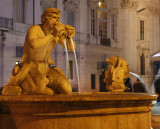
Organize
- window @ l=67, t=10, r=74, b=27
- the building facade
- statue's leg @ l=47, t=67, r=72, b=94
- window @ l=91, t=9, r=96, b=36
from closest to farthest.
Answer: statue's leg @ l=47, t=67, r=72, b=94, the building facade, window @ l=67, t=10, r=74, b=27, window @ l=91, t=9, r=96, b=36

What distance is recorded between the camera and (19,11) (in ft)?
53.2

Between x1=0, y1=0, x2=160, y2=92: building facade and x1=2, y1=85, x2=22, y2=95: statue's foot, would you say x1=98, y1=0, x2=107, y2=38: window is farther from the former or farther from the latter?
x1=2, y1=85, x2=22, y2=95: statue's foot

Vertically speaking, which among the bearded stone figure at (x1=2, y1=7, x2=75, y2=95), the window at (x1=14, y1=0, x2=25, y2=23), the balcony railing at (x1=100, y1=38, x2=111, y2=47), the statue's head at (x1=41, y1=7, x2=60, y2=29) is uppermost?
the window at (x1=14, y1=0, x2=25, y2=23)

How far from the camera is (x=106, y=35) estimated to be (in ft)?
73.7

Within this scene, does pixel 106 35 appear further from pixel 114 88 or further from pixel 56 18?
pixel 56 18

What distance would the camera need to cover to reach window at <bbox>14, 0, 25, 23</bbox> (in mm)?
16094

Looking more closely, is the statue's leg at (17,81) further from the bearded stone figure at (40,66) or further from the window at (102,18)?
the window at (102,18)

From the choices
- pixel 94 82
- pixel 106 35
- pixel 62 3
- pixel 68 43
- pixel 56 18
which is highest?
pixel 62 3

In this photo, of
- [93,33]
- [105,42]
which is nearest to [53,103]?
[93,33]

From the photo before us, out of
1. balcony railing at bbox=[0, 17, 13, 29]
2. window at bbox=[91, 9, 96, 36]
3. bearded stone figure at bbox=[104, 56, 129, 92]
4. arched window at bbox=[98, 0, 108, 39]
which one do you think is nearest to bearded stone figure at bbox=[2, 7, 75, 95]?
bearded stone figure at bbox=[104, 56, 129, 92]

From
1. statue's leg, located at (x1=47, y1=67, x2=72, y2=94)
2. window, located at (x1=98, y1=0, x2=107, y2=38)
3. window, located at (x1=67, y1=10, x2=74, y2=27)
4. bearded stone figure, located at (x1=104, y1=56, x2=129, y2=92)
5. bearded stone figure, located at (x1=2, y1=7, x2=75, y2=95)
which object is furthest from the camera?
window, located at (x1=98, y1=0, x2=107, y2=38)

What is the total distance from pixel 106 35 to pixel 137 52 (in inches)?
173

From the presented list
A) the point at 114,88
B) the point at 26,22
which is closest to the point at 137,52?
the point at 26,22

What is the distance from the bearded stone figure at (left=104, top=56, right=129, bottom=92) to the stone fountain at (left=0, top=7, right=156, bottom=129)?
147 inches
